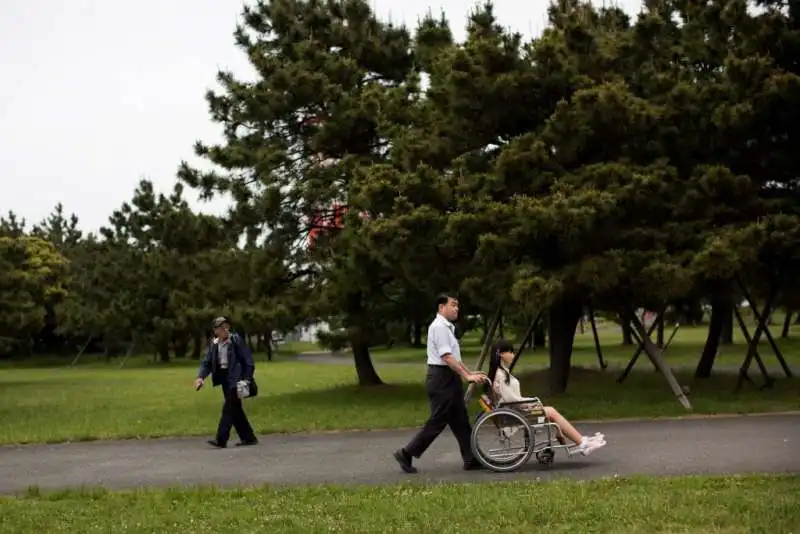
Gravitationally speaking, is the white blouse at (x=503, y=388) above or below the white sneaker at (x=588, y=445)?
above

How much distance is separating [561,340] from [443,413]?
920 centimetres

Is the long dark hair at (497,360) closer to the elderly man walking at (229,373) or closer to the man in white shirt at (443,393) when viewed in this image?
the man in white shirt at (443,393)

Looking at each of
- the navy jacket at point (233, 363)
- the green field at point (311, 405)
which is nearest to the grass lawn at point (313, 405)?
the green field at point (311, 405)

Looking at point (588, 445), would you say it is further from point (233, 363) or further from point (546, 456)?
point (233, 363)

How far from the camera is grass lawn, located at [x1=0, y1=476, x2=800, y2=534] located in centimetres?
654

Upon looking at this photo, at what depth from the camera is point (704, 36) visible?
1744 cm

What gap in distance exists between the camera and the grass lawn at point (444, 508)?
258 inches

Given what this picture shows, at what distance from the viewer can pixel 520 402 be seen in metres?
9.55

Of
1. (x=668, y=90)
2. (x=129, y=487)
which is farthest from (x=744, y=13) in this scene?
(x=129, y=487)

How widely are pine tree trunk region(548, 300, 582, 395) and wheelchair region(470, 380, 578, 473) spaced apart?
344 inches

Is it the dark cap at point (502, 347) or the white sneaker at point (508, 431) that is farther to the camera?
the dark cap at point (502, 347)

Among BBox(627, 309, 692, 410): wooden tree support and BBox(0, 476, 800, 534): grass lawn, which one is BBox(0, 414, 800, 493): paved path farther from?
BBox(627, 309, 692, 410): wooden tree support

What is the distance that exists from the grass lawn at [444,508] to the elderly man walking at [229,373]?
145 inches

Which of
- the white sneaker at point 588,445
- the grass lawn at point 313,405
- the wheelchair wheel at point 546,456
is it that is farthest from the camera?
the grass lawn at point 313,405
